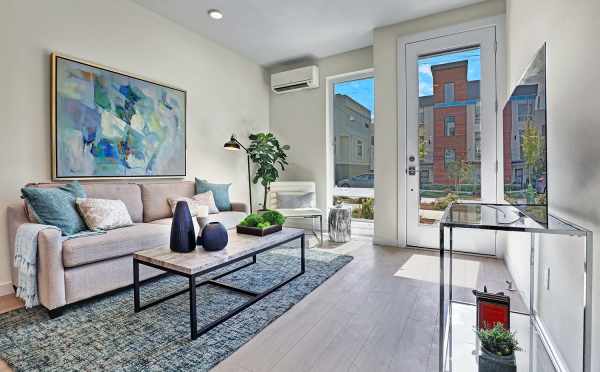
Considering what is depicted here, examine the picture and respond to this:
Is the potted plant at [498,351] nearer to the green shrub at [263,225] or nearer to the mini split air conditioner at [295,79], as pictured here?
the green shrub at [263,225]

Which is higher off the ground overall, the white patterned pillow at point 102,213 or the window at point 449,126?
the window at point 449,126

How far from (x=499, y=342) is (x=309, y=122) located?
3.96 meters

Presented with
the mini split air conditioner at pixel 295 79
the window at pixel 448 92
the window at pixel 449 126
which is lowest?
the window at pixel 449 126

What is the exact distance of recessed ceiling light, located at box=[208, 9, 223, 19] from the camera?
333 centimetres

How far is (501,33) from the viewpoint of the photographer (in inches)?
122

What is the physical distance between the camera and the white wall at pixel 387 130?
12.0ft

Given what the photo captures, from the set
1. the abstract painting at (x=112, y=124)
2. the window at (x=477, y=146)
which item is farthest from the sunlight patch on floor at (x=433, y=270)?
the abstract painting at (x=112, y=124)

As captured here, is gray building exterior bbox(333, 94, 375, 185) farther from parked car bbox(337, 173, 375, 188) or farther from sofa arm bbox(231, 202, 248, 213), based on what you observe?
sofa arm bbox(231, 202, 248, 213)

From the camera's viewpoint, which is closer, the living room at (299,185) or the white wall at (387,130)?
the living room at (299,185)

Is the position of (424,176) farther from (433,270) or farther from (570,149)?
(570,149)

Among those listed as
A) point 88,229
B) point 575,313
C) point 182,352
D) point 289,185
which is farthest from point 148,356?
point 289,185

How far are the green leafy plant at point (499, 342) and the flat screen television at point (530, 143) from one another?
49 cm

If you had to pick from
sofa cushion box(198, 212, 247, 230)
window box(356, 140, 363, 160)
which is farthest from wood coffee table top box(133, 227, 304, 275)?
window box(356, 140, 363, 160)

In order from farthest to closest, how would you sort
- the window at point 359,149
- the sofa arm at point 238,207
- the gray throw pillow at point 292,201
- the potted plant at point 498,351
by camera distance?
the window at point 359,149 → the gray throw pillow at point 292,201 → the sofa arm at point 238,207 → the potted plant at point 498,351
